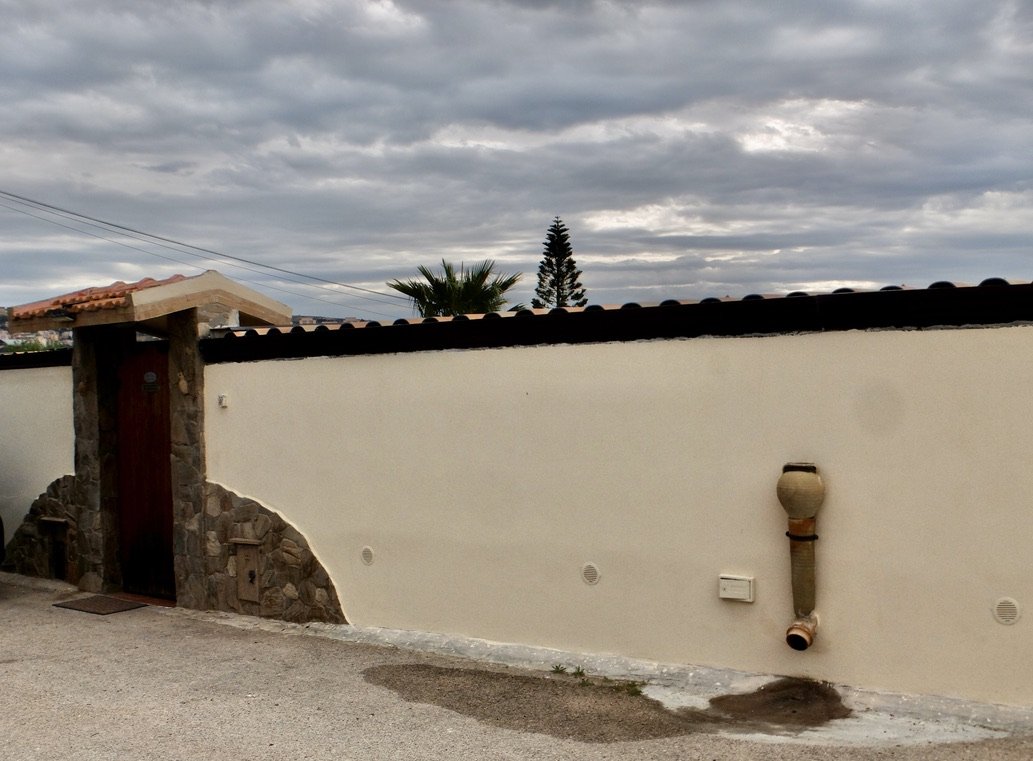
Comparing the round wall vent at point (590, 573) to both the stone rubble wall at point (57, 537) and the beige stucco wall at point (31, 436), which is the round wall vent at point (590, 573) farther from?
the beige stucco wall at point (31, 436)

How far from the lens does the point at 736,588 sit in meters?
6.71

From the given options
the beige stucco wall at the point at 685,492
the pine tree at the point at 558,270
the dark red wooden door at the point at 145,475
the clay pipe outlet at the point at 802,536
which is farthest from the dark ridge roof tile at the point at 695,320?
the pine tree at the point at 558,270

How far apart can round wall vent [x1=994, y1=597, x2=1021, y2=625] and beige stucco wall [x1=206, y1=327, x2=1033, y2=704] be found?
0.19 ft

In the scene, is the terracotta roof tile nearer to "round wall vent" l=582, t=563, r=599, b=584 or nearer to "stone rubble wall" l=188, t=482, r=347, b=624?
"stone rubble wall" l=188, t=482, r=347, b=624

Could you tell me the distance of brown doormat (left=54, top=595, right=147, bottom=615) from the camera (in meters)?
10.1

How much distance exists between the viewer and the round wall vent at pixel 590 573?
7371 millimetres

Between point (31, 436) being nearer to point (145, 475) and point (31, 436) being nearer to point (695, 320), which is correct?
point (145, 475)

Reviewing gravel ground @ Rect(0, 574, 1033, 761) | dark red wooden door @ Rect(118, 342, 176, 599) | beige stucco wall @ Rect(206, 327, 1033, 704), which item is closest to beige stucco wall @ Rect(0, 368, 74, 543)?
dark red wooden door @ Rect(118, 342, 176, 599)

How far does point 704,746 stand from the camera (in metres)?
5.62

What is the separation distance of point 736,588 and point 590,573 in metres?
1.18

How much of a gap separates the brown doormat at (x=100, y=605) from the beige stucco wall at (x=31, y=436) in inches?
66.5

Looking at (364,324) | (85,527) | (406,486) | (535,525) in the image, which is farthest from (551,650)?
(85,527)

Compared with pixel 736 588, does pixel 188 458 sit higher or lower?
Result: higher

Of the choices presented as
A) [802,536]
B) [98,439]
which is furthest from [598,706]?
[98,439]
